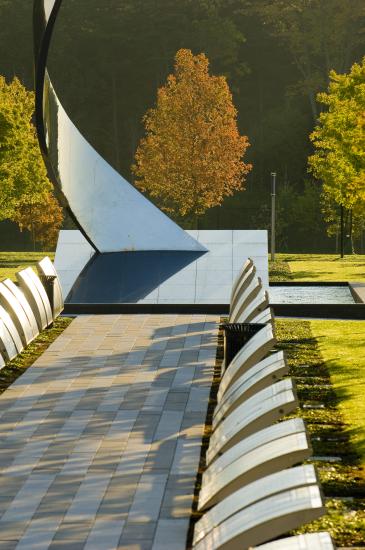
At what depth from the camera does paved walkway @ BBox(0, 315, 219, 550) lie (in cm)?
615

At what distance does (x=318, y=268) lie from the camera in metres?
28.9

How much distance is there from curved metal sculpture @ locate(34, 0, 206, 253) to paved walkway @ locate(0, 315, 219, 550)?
7.20 m

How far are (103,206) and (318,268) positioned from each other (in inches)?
406

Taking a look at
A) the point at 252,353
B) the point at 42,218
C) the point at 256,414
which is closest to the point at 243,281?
the point at 252,353

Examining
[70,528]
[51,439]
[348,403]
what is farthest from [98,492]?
[348,403]

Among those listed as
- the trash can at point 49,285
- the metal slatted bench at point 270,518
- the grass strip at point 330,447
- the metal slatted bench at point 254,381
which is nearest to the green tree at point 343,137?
the trash can at point 49,285

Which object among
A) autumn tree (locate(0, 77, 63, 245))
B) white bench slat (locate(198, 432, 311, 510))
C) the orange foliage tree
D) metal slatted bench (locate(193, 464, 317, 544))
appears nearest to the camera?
metal slatted bench (locate(193, 464, 317, 544))

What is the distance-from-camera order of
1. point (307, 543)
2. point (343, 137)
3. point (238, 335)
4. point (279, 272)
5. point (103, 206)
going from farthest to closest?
1. point (343, 137)
2. point (279, 272)
3. point (103, 206)
4. point (238, 335)
5. point (307, 543)

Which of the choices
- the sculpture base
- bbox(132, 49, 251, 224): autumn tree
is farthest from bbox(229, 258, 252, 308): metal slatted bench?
bbox(132, 49, 251, 224): autumn tree

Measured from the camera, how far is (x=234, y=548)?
4469mm

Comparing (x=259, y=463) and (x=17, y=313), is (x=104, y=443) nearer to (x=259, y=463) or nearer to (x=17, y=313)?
(x=259, y=463)

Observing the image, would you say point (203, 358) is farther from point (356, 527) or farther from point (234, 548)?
point (234, 548)

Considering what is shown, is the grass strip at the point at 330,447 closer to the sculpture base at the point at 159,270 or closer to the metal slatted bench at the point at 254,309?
the metal slatted bench at the point at 254,309

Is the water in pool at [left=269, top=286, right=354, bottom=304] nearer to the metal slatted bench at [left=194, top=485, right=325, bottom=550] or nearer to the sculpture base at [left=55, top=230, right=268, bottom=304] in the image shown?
the sculpture base at [left=55, top=230, right=268, bottom=304]
